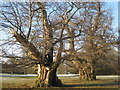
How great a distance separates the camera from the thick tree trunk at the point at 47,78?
5.47 m

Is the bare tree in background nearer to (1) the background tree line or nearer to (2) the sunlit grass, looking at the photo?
(1) the background tree line

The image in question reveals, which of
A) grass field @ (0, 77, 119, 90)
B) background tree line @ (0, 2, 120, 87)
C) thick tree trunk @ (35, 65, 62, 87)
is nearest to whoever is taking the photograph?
grass field @ (0, 77, 119, 90)

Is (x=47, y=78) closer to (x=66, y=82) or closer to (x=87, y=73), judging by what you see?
(x=66, y=82)

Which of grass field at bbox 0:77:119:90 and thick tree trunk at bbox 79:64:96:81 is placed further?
thick tree trunk at bbox 79:64:96:81

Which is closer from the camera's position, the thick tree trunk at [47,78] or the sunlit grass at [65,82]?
the sunlit grass at [65,82]

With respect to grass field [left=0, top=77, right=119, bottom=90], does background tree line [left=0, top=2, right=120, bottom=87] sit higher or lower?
higher

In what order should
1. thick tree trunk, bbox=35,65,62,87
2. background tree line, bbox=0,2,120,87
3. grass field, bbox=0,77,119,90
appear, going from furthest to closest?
thick tree trunk, bbox=35,65,62,87 < background tree line, bbox=0,2,120,87 < grass field, bbox=0,77,119,90

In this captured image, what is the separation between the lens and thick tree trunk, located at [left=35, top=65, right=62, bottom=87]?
18.0 ft

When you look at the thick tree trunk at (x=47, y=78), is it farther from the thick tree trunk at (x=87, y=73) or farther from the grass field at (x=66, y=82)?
the thick tree trunk at (x=87, y=73)

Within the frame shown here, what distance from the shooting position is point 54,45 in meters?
4.84

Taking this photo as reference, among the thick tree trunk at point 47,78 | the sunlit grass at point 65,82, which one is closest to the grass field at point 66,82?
the sunlit grass at point 65,82

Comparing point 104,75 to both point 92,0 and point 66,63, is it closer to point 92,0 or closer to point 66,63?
point 66,63

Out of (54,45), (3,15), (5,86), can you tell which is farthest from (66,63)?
(3,15)

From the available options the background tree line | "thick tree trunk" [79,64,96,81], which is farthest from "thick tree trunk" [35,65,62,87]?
"thick tree trunk" [79,64,96,81]
